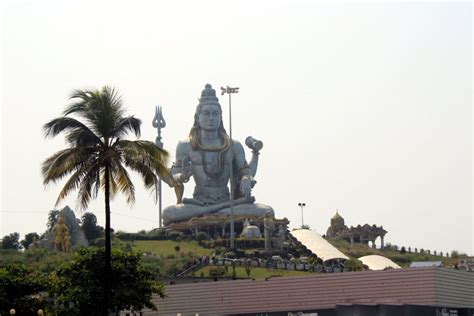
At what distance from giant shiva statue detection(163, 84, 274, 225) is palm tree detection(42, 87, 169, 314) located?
62.3 m

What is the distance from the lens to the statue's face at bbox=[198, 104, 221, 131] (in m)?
98.3

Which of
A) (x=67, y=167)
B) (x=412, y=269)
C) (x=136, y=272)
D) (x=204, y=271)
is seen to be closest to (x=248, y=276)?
(x=204, y=271)

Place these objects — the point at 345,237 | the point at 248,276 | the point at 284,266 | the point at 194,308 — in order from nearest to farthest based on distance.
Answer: the point at 194,308
the point at 248,276
the point at 284,266
the point at 345,237

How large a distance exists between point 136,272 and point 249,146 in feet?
180

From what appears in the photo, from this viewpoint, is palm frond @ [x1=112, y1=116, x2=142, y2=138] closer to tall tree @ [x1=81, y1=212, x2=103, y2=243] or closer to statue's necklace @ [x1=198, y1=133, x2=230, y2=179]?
tall tree @ [x1=81, y1=212, x2=103, y2=243]

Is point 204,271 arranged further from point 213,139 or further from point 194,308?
point 213,139

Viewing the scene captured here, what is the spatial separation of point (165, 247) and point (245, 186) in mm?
11553

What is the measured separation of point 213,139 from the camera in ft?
325

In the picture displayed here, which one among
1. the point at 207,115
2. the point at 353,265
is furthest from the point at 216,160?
the point at 353,265

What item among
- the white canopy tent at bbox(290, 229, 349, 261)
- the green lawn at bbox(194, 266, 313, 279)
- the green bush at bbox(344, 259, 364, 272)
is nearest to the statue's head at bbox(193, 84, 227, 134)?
the white canopy tent at bbox(290, 229, 349, 261)

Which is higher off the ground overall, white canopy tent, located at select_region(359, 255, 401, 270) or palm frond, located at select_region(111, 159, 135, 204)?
palm frond, located at select_region(111, 159, 135, 204)

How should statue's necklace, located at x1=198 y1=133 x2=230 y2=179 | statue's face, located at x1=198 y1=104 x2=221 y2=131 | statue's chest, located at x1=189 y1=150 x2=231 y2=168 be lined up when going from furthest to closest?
statue's chest, located at x1=189 y1=150 x2=231 y2=168 → statue's necklace, located at x1=198 y1=133 x2=230 y2=179 → statue's face, located at x1=198 y1=104 x2=221 y2=131

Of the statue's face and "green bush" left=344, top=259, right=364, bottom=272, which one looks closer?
"green bush" left=344, top=259, right=364, bottom=272

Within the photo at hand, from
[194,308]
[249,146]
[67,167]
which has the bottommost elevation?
[194,308]
